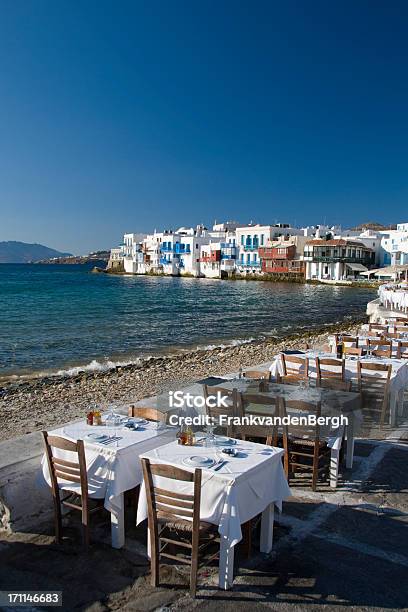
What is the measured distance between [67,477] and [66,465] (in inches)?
4.5

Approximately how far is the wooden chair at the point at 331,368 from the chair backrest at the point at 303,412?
101 inches

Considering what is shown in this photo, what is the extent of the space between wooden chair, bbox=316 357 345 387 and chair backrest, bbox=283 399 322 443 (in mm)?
2572

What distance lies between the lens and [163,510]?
384cm

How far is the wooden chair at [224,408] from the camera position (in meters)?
5.92

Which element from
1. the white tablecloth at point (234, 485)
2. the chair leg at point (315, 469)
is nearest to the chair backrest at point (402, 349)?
the chair leg at point (315, 469)

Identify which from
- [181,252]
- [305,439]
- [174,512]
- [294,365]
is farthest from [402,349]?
[181,252]

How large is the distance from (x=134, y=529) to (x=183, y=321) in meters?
27.9

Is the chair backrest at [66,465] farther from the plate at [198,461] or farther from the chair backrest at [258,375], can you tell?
the chair backrest at [258,375]

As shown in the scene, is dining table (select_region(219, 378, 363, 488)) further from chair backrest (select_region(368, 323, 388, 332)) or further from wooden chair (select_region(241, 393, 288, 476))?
chair backrest (select_region(368, 323, 388, 332))

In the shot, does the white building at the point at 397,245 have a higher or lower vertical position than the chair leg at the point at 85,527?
higher

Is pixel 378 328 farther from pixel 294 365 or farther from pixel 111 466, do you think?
pixel 111 466

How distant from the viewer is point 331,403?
628 centimetres

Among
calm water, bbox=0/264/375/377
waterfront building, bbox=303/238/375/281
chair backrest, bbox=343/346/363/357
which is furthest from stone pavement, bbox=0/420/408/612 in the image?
waterfront building, bbox=303/238/375/281

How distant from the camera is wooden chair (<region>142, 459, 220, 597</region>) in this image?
368 centimetres
